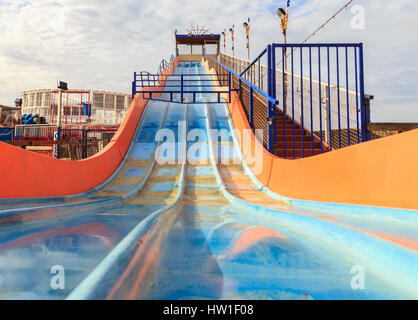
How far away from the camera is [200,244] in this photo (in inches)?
90.4

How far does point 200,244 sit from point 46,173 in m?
2.64

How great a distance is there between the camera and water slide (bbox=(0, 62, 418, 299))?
146 cm

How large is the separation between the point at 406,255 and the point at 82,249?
2.01m

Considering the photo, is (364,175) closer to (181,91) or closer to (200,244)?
(200,244)

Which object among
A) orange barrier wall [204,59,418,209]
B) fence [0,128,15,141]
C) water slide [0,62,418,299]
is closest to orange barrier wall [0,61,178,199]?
water slide [0,62,418,299]

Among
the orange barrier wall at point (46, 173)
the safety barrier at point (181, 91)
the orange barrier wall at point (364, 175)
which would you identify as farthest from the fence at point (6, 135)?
the orange barrier wall at point (364, 175)

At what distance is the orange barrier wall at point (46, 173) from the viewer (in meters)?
3.23

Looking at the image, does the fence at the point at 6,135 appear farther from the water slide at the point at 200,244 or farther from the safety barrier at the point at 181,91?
the water slide at the point at 200,244

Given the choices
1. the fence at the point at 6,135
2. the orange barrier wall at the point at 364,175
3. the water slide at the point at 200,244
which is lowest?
the water slide at the point at 200,244

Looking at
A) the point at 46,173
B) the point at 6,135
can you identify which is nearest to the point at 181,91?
the point at 46,173

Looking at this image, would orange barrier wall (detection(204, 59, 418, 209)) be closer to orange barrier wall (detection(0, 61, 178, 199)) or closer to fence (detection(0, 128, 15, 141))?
orange barrier wall (detection(0, 61, 178, 199))

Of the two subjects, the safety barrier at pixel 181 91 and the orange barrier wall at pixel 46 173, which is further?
the safety barrier at pixel 181 91

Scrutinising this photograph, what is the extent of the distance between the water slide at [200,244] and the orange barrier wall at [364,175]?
5cm
